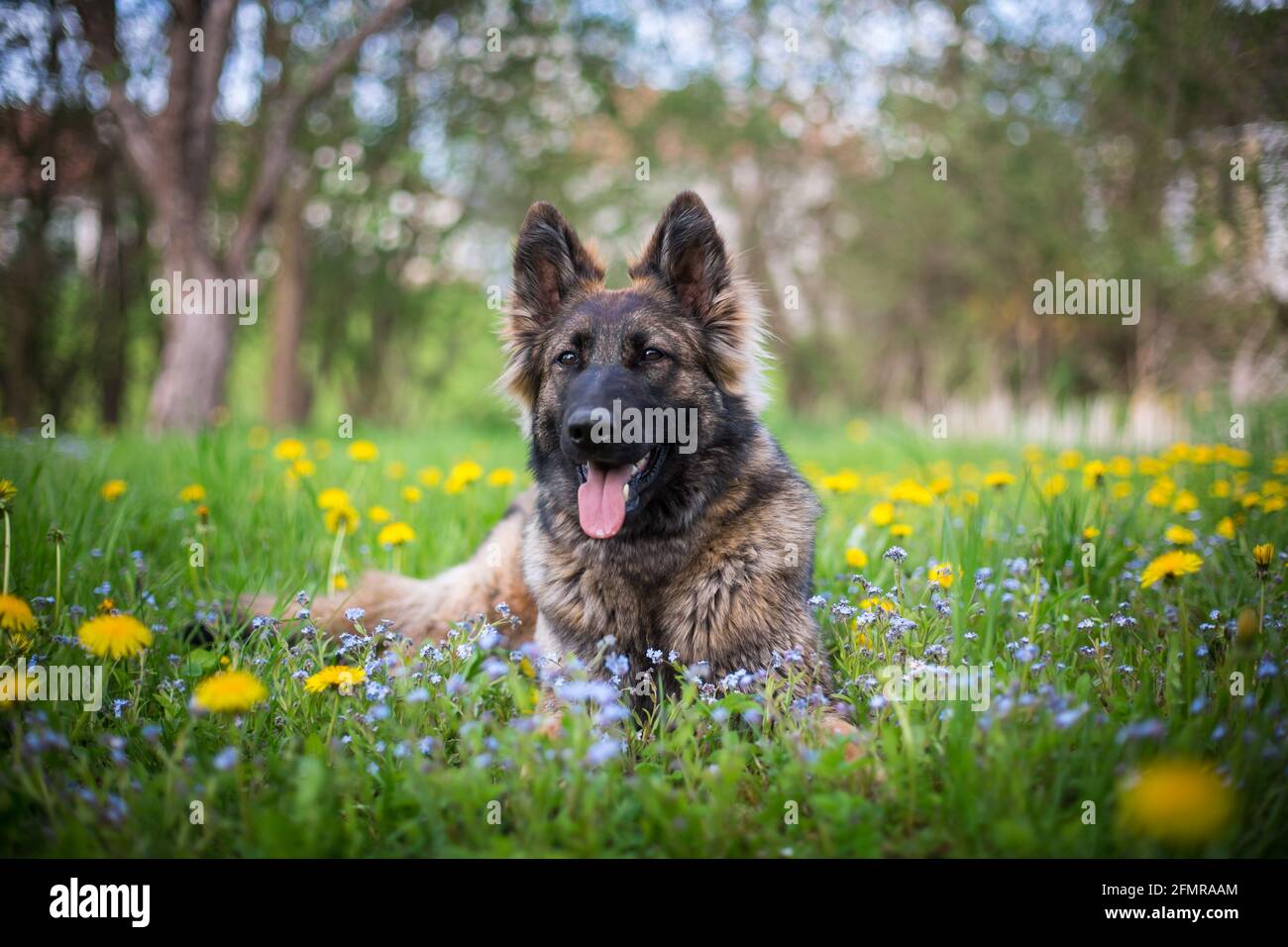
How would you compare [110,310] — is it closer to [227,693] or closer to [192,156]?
[192,156]

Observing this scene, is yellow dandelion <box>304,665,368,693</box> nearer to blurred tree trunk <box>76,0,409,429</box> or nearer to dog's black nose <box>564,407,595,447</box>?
dog's black nose <box>564,407,595,447</box>

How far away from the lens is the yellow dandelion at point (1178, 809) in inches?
57.4

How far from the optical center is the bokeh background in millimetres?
9633

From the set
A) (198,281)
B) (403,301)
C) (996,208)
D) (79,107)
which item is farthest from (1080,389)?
(79,107)

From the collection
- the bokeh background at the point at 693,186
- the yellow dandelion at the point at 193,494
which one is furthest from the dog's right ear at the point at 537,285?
the bokeh background at the point at 693,186

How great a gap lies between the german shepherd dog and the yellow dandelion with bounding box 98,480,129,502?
5.59 feet

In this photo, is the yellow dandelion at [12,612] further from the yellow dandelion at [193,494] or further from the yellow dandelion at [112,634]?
the yellow dandelion at [193,494]

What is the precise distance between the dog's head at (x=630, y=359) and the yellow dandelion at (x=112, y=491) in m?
2.51

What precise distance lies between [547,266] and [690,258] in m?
0.67

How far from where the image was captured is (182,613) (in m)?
3.46

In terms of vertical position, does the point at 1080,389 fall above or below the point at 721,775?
above

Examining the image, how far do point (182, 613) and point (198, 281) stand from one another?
875cm
